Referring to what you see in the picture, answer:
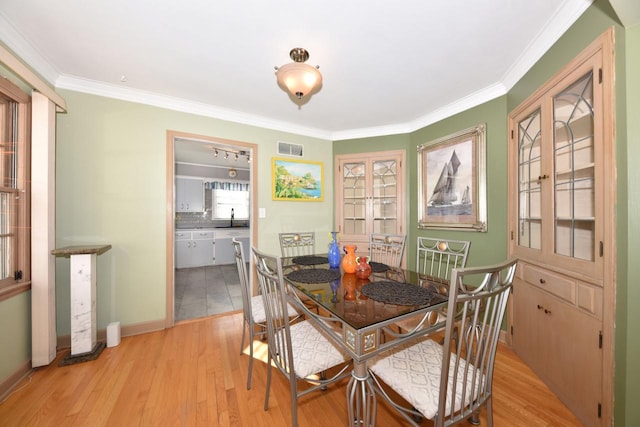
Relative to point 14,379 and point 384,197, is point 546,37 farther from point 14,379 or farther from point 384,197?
point 14,379

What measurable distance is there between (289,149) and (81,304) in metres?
2.67

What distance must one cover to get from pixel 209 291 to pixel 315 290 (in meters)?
2.93

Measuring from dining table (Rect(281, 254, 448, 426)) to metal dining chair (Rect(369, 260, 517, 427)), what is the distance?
11 centimetres

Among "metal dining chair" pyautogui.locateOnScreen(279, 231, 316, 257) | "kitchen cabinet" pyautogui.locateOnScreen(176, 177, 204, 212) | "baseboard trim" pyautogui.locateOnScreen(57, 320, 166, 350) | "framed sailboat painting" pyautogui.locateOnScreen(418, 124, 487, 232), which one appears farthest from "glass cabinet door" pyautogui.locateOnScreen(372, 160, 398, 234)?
"kitchen cabinet" pyautogui.locateOnScreen(176, 177, 204, 212)

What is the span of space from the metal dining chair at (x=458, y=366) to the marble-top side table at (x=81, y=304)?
2.38 meters

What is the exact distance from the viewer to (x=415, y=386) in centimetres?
100

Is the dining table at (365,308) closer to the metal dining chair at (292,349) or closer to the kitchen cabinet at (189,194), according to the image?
the metal dining chair at (292,349)

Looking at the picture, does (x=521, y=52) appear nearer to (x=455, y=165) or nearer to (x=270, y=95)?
(x=455, y=165)

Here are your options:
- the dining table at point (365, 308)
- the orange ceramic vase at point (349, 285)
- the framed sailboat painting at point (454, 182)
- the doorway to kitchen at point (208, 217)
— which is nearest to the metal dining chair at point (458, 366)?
the dining table at point (365, 308)

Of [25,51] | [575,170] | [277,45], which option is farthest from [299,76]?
[25,51]

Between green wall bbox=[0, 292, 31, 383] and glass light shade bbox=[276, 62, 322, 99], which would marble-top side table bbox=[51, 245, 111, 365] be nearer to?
green wall bbox=[0, 292, 31, 383]

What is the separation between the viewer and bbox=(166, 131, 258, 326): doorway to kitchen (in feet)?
12.9

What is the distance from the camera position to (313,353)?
49.5 inches

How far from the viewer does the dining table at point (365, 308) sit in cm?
96
